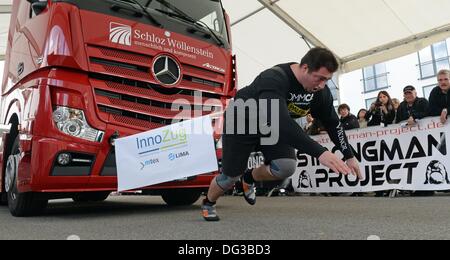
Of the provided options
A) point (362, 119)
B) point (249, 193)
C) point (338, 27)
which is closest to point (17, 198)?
point (249, 193)

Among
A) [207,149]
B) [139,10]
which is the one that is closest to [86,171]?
[207,149]

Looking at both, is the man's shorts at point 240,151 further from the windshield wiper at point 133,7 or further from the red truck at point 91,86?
the windshield wiper at point 133,7

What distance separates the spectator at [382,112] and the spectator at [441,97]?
71 cm

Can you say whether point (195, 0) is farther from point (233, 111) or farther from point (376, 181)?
point (376, 181)

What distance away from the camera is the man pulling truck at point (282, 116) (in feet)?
8.94

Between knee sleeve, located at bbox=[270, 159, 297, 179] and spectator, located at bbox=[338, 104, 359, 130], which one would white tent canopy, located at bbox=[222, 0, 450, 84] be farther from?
knee sleeve, located at bbox=[270, 159, 297, 179]

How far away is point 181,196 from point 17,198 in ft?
6.75

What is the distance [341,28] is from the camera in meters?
9.50

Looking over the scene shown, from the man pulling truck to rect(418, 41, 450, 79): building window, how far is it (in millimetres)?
22203

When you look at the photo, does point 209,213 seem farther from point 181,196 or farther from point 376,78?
point 376,78

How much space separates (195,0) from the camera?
15.4 ft
